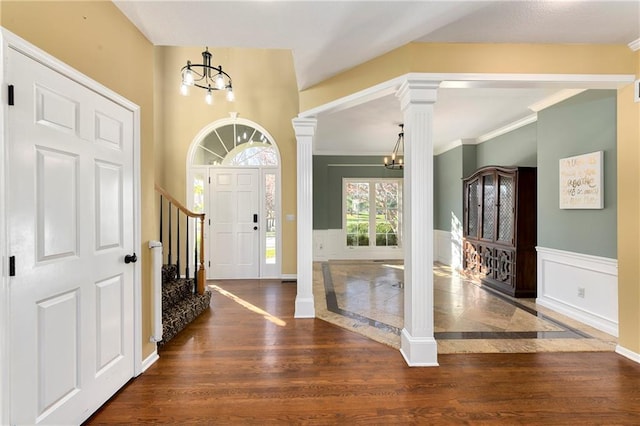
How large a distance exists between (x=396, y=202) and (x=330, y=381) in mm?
5587

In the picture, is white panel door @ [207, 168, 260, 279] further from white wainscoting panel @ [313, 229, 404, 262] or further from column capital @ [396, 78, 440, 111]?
column capital @ [396, 78, 440, 111]

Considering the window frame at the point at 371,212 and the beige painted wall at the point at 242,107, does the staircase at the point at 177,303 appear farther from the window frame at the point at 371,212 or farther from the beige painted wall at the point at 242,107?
the window frame at the point at 371,212

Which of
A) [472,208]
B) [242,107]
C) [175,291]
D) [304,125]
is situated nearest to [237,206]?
[242,107]

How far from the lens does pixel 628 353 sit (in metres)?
2.44

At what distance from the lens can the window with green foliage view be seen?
7.14m

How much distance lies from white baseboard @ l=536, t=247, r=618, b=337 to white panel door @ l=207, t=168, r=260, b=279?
4299mm

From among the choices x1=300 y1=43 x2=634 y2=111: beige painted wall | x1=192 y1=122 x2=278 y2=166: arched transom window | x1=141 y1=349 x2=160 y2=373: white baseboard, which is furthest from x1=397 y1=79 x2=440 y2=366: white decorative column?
x1=192 y1=122 x2=278 y2=166: arched transom window

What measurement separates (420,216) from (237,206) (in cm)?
370

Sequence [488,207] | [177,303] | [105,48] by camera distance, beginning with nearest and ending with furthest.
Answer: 1. [105,48]
2. [177,303]
3. [488,207]

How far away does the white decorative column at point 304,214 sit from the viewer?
338cm

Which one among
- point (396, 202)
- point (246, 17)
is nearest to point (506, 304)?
point (396, 202)

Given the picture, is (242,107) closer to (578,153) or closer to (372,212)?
(372,212)

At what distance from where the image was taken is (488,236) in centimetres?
466

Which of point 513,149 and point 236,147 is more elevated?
point 236,147
